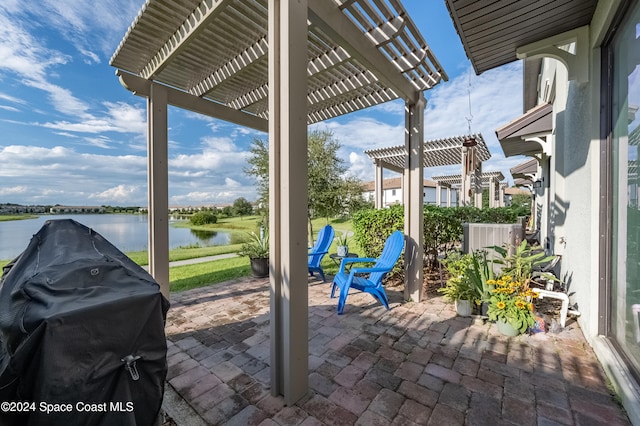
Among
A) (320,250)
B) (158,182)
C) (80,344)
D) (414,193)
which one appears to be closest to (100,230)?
(158,182)

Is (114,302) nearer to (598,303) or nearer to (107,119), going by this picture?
(598,303)

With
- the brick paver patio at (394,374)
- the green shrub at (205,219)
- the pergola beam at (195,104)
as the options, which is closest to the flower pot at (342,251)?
the brick paver patio at (394,374)

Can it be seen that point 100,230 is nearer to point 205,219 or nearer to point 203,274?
point 203,274

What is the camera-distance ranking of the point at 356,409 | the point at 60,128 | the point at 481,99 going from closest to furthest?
the point at 356,409
the point at 60,128
the point at 481,99

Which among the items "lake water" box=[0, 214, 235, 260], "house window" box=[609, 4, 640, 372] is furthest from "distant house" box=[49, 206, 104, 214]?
"house window" box=[609, 4, 640, 372]

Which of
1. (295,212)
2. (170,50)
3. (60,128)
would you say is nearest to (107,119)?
(60,128)

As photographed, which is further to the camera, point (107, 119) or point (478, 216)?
point (107, 119)

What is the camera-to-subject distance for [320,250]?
4.84 metres

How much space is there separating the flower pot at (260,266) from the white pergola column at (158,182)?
5.93 ft

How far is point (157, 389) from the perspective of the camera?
1243 mm

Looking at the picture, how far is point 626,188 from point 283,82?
2584mm

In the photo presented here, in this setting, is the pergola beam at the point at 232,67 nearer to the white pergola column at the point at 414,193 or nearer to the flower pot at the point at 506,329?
the white pergola column at the point at 414,193

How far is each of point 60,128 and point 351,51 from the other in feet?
17.5

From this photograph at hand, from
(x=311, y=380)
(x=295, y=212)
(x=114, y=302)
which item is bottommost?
(x=311, y=380)
